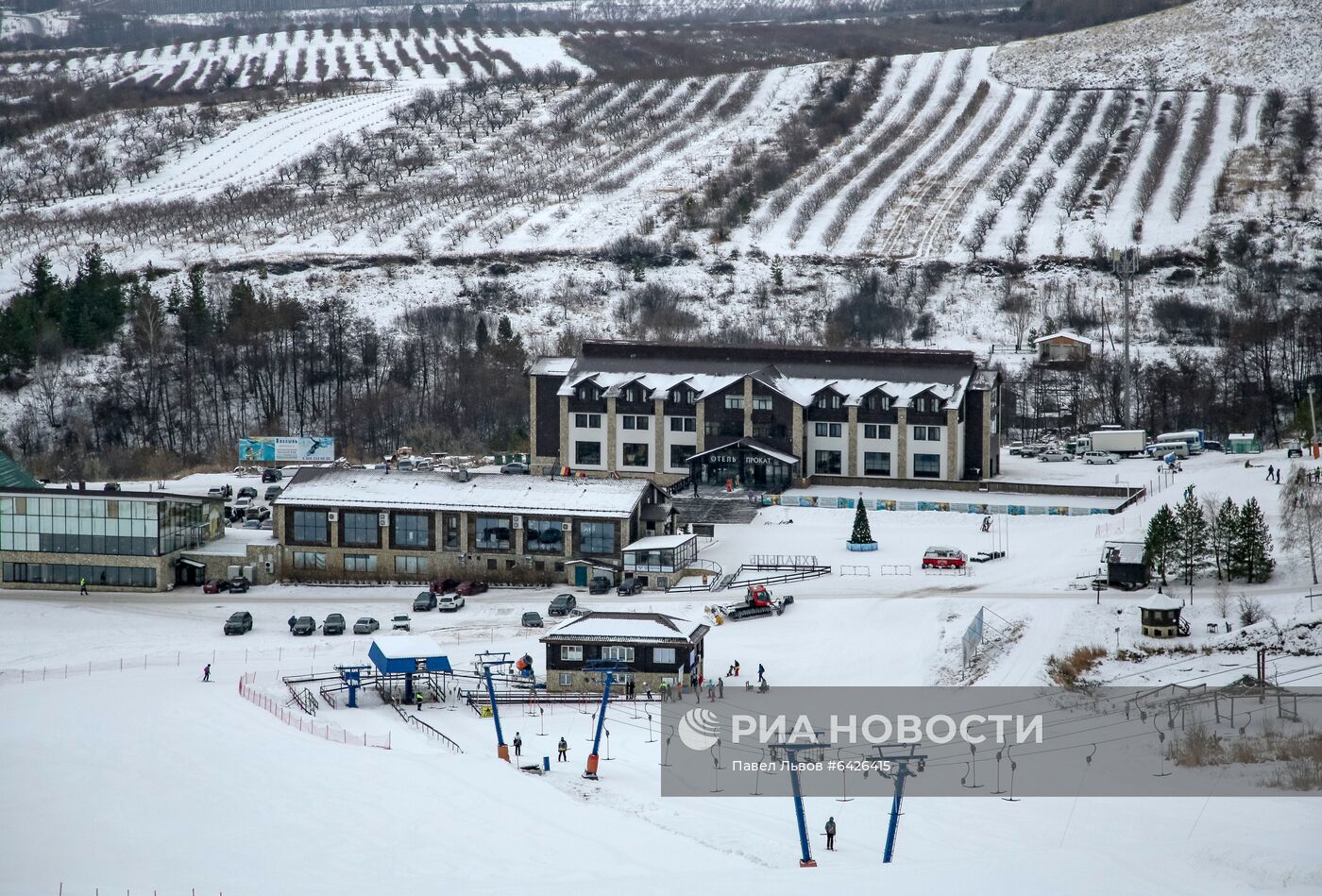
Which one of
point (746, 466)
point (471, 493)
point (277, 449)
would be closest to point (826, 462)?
point (746, 466)

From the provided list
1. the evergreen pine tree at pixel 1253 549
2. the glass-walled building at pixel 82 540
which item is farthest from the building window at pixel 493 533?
the evergreen pine tree at pixel 1253 549

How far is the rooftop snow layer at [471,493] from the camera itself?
219ft

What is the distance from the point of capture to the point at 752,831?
127 ft

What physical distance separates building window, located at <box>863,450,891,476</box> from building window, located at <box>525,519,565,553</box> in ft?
63.5

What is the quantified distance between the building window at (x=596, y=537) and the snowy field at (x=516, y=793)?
5.15 meters

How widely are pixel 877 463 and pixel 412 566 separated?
2383 centimetres

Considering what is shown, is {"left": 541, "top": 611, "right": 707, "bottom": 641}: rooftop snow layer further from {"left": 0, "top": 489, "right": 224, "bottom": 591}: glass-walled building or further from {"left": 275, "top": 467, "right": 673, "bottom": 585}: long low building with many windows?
{"left": 0, "top": 489, "right": 224, "bottom": 591}: glass-walled building

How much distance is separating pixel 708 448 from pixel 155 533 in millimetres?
26714

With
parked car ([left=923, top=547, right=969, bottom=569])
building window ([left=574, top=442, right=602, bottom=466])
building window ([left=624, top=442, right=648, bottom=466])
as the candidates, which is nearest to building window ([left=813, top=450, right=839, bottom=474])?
building window ([left=624, top=442, right=648, bottom=466])

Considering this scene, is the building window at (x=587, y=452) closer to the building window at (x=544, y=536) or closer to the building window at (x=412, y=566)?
the building window at (x=544, y=536)

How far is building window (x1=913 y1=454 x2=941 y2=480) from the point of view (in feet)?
259

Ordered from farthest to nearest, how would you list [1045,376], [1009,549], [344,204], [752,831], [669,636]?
[344,204] → [1045,376] → [1009,549] → [669,636] → [752,831]

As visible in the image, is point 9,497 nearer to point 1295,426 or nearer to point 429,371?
point 429,371

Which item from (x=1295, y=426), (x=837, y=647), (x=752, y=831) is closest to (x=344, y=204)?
(x=1295, y=426)
